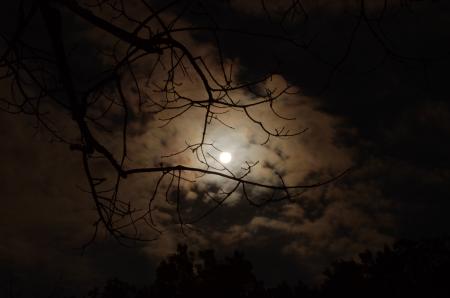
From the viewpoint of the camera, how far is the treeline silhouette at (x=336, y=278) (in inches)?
995

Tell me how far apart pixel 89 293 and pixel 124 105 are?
Result: 104ft

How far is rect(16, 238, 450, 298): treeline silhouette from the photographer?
82.9ft

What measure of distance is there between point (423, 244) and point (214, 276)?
42.7 feet

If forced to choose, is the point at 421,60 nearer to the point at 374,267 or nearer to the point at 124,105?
the point at 124,105

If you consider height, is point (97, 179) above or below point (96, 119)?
below

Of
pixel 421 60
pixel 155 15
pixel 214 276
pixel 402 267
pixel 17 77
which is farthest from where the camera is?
pixel 214 276

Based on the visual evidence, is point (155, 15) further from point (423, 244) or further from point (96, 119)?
point (423, 244)

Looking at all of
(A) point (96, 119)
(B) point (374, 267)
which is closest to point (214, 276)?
(B) point (374, 267)

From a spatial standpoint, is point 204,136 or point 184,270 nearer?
point 204,136

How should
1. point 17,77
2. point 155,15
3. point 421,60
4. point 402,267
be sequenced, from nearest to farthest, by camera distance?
point 155,15
point 421,60
point 17,77
point 402,267

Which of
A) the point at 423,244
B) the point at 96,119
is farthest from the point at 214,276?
the point at 96,119

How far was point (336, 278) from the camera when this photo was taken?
27.9m

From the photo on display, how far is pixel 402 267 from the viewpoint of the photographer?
91.6 feet

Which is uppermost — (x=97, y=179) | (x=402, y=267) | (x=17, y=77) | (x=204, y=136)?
(x=402, y=267)
